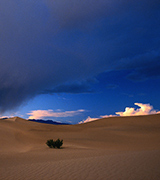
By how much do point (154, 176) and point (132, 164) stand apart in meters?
1.78

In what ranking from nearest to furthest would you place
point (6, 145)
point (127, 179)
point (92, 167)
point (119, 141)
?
point (127, 179) < point (92, 167) < point (6, 145) < point (119, 141)

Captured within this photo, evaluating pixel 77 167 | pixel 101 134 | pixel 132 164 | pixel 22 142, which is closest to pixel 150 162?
pixel 132 164

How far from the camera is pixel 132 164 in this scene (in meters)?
8.79

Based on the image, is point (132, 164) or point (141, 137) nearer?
point (132, 164)

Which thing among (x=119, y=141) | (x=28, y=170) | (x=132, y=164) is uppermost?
(x=119, y=141)

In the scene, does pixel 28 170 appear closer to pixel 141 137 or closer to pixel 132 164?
pixel 132 164

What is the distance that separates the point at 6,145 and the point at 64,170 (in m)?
14.5

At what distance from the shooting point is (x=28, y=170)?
8602mm

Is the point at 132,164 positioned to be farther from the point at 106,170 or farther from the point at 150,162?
the point at 106,170

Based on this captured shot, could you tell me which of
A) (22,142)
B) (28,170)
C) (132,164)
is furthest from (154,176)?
(22,142)

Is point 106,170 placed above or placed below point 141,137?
below

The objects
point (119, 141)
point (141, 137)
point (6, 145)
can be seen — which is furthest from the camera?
point (141, 137)

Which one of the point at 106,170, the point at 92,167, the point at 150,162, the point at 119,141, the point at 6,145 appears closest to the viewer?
the point at 106,170

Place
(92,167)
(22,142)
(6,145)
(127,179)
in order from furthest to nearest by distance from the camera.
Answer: (22,142)
(6,145)
(92,167)
(127,179)
